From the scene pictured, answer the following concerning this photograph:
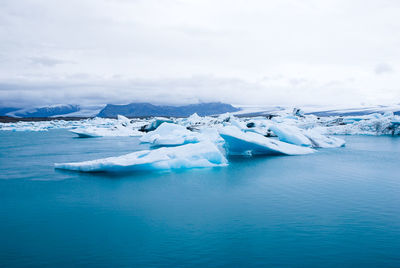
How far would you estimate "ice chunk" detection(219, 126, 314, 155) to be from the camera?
24.2 ft

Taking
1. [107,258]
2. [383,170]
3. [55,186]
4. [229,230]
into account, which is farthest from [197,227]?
[383,170]

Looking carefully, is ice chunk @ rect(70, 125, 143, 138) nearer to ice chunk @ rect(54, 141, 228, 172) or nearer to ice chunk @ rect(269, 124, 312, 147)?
ice chunk @ rect(269, 124, 312, 147)

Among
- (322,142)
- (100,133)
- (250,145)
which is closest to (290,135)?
(322,142)

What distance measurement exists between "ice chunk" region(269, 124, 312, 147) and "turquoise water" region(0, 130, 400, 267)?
369cm

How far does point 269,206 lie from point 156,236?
152cm

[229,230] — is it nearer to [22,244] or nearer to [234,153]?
[22,244]

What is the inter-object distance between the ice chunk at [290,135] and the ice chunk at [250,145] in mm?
863

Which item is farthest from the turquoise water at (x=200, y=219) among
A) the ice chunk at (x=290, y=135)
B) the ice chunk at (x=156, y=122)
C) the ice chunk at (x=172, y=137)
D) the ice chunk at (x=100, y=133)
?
the ice chunk at (x=156, y=122)

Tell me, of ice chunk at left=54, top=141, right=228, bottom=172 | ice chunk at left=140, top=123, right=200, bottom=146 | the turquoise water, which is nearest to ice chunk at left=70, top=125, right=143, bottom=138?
ice chunk at left=140, top=123, right=200, bottom=146

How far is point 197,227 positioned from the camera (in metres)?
2.97

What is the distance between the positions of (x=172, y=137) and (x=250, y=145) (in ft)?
11.6

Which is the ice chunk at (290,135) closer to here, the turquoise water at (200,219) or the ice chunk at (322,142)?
the ice chunk at (322,142)

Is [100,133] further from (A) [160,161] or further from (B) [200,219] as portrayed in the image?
(B) [200,219]

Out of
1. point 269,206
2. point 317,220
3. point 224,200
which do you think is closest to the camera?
point 317,220
